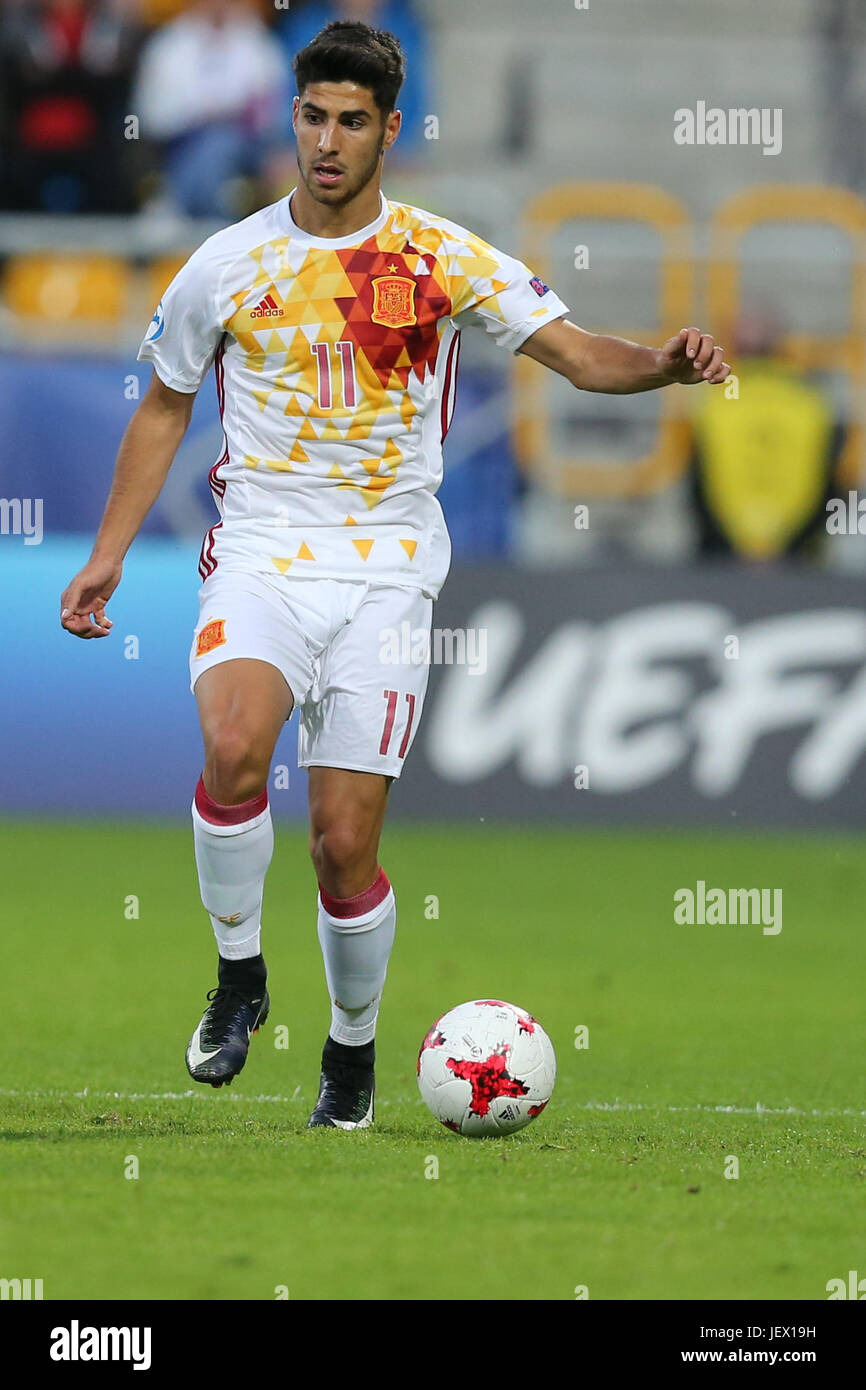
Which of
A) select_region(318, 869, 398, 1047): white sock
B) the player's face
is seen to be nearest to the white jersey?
the player's face

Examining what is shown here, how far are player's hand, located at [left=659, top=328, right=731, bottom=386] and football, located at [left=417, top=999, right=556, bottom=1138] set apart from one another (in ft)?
5.60

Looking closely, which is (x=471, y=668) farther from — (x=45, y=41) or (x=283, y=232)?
(x=283, y=232)

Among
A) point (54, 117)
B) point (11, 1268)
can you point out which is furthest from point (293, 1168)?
Answer: point (54, 117)

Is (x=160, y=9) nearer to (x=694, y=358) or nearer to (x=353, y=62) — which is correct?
(x=353, y=62)

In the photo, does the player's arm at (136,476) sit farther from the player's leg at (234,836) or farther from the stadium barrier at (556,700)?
the stadium barrier at (556,700)

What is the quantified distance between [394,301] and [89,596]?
3.56 ft

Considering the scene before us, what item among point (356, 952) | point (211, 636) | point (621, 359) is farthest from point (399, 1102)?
point (621, 359)

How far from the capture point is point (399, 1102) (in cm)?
655

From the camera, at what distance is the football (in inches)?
226

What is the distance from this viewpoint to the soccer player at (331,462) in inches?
228

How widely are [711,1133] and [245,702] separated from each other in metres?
1.68

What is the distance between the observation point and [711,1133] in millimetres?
5980

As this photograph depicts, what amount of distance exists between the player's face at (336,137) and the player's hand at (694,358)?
902mm

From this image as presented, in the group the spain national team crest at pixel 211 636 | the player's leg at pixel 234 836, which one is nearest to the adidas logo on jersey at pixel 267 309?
the spain national team crest at pixel 211 636
